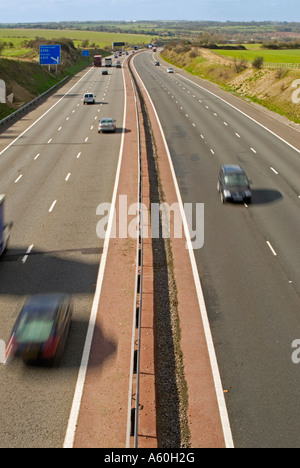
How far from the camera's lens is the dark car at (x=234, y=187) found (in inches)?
1021

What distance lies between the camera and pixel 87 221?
78.2ft

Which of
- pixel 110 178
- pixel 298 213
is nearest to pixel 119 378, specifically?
pixel 298 213

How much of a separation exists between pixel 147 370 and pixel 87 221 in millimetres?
11895

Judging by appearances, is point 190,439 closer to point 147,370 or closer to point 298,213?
point 147,370

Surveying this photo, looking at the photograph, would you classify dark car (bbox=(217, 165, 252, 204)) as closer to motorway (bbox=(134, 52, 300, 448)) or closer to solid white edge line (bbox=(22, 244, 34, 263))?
motorway (bbox=(134, 52, 300, 448))

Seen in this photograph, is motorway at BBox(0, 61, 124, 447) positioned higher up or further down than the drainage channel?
further down

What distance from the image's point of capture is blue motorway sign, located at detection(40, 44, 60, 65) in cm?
8131

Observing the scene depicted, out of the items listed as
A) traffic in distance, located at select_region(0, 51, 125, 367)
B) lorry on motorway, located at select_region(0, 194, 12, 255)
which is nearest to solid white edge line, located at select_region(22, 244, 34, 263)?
lorry on motorway, located at select_region(0, 194, 12, 255)

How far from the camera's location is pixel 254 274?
1862 centimetres

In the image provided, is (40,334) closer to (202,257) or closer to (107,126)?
(202,257)

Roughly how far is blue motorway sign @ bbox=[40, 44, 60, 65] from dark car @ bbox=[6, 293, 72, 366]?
247ft

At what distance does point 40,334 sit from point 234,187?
52.7 ft

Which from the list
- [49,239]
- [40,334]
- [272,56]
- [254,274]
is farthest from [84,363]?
[272,56]

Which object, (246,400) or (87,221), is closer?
(246,400)
